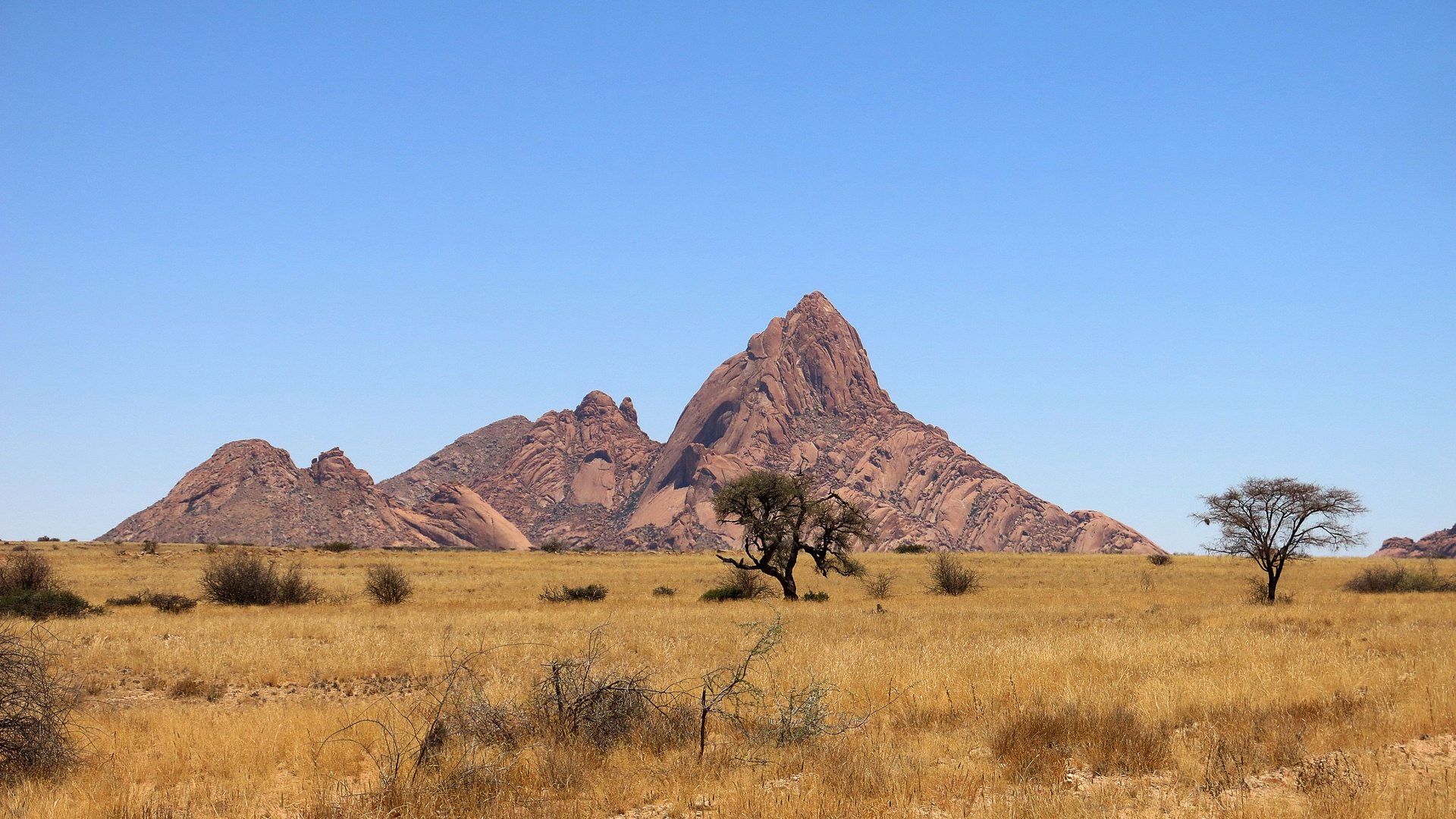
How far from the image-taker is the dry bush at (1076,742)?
9.15 metres

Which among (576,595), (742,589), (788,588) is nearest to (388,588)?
(576,595)

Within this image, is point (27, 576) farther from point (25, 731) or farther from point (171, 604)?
point (25, 731)

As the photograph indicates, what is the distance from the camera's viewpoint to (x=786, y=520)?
126 ft

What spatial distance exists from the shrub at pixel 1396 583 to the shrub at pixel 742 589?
1079 inches

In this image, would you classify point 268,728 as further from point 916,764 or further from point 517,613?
point 517,613

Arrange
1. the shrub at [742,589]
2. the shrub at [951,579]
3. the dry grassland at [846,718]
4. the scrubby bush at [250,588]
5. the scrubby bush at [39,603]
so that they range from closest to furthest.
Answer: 1. the dry grassland at [846,718]
2. the scrubby bush at [39,603]
3. the scrubby bush at [250,588]
4. the shrub at [742,589]
5. the shrub at [951,579]

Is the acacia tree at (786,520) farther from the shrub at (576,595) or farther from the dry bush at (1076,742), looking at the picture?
the dry bush at (1076,742)

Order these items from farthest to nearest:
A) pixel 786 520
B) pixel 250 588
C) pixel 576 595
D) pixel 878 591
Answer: pixel 878 591 < pixel 786 520 < pixel 576 595 < pixel 250 588

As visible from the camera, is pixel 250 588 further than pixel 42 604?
Yes

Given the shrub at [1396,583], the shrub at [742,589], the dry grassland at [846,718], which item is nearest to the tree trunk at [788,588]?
the shrub at [742,589]

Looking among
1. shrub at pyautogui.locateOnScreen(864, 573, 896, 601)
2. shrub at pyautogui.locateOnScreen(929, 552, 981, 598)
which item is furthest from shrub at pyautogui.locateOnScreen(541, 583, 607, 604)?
shrub at pyautogui.locateOnScreen(929, 552, 981, 598)

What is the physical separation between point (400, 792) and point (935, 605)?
85.7ft

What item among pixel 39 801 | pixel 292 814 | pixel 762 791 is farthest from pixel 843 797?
pixel 39 801

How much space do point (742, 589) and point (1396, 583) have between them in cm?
3117
